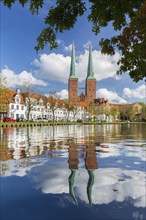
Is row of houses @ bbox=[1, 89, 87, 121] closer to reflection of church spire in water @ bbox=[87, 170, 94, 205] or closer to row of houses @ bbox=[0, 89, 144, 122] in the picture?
row of houses @ bbox=[0, 89, 144, 122]

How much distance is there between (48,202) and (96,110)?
124373 mm

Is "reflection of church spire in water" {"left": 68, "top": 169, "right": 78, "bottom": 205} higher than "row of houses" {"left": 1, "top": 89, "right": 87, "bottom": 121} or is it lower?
lower

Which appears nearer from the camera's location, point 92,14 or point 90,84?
point 92,14

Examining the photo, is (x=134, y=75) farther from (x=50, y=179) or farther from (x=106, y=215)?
(x=106, y=215)

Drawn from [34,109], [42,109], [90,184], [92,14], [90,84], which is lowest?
[90,184]


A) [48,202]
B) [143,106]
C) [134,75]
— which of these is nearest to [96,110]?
[143,106]

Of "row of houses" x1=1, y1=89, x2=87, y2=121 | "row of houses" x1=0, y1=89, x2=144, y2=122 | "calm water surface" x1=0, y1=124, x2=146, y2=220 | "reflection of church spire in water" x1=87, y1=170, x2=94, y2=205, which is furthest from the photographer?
"row of houses" x1=1, y1=89, x2=87, y2=121

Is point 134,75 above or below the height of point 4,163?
above

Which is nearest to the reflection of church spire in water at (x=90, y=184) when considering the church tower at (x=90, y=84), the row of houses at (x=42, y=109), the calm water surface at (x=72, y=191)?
the calm water surface at (x=72, y=191)

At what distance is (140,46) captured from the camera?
316 inches

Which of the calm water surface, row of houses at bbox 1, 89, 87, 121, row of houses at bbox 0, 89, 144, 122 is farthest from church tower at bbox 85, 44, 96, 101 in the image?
the calm water surface

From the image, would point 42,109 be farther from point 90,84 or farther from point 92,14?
point 92,14

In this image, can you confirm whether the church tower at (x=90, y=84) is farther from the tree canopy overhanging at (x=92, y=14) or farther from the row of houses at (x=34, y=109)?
the tree canopy overhanging at (x=92, y=14)

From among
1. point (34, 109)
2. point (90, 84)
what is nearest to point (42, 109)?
point (34, 109)
